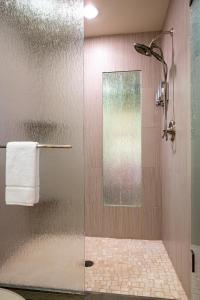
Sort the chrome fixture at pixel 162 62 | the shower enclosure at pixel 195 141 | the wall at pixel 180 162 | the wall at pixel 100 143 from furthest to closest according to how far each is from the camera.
→ 1. the wall at pixel 100 143
2. the chrome fixture at pixel 162 62
3. the wall at pixel 180 162
4. the shower enclosure at pixel 195 141

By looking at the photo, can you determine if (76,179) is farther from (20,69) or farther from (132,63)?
(132,63)

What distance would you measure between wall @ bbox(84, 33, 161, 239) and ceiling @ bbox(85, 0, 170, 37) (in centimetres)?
11

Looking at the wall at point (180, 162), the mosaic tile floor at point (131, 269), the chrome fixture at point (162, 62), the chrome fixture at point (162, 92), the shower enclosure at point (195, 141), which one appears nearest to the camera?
the shower enclosure at point (195, 141)

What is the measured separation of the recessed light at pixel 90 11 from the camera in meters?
2.40

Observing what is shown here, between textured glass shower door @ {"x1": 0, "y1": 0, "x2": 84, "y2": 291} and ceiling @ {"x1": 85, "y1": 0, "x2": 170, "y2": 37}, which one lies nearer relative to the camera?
textured glass shower door @ {"x1": 0, "y1": 0, "x2": 84, "y2": 291}

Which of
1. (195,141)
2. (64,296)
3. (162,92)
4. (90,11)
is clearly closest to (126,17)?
(90,11)

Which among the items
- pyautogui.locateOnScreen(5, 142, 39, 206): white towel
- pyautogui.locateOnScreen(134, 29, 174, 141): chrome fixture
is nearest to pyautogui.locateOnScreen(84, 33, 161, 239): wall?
pyautogui.locateOnScreen(134, 29, 174, 141): chrome fixture

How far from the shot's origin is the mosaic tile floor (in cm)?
182

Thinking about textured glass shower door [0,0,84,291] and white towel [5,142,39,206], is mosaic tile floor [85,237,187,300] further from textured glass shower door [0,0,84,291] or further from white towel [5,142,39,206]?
white towel [5,142,39,206]

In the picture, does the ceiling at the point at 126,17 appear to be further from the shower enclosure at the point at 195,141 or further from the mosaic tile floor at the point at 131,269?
the mosaic tile floor at the point at 131,269

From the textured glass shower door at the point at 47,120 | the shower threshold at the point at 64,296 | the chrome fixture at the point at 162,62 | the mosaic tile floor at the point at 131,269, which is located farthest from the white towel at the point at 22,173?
the chrome fixture at the point at 162,62

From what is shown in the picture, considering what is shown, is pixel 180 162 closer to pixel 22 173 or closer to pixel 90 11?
pixel 22 173

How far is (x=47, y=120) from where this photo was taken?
1.70 meters

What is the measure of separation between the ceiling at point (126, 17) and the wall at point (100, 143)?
11 cm
